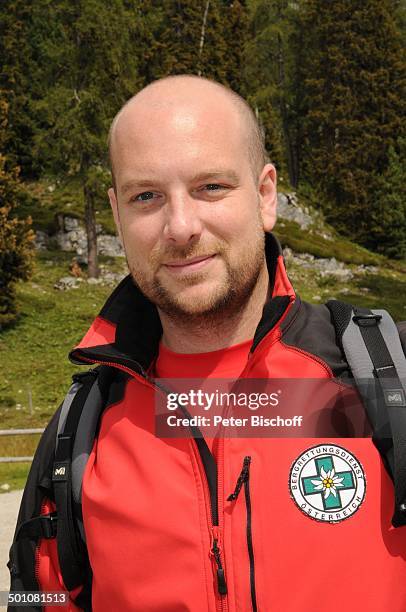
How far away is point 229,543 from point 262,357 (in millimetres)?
719

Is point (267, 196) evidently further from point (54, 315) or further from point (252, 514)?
point (54, 315)

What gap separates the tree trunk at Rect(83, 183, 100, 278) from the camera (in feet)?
91.8

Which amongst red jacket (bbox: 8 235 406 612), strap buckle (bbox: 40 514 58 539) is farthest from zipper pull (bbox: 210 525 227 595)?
strap buckle (bbox: 40 514 58 539)

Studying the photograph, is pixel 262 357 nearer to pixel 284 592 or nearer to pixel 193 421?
pixel 193 421

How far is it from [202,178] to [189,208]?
0.13m

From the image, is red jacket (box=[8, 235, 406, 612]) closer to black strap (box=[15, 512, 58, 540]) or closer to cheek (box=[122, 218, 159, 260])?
black strap (box=[15, 512, 58, 540])

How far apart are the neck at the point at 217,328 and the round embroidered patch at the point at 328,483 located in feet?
1.98

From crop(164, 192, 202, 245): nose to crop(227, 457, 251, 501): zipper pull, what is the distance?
86cm

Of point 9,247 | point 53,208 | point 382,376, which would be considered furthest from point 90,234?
point 382,376

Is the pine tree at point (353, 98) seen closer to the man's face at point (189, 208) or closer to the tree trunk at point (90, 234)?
the tree trunk at point (90, 234)

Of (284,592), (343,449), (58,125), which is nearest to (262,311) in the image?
(343,449)

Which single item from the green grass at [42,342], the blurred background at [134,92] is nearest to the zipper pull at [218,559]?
the blurred background at [134,92]

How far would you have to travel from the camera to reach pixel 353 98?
4475 cm

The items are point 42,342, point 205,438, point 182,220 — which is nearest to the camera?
point 182,220
